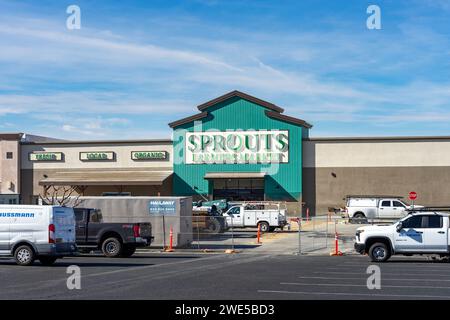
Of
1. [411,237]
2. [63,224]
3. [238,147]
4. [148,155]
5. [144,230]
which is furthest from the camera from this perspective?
[148,155]

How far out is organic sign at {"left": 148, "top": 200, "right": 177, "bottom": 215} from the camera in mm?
34781

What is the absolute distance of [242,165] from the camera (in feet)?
227

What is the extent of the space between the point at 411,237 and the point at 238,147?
140ft

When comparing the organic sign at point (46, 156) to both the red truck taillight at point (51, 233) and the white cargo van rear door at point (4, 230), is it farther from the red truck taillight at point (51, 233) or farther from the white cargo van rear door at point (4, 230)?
the red truck taillight at point (51, 233)

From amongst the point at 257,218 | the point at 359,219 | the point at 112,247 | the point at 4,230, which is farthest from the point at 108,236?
the point at 359,219

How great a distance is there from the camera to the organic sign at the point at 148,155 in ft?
231

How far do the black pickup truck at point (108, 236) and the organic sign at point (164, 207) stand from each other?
5.01 meters

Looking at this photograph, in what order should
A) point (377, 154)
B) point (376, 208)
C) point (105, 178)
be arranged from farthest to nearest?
1. point (105, 178)
2. point (377, 154)
3. point (376, 208)

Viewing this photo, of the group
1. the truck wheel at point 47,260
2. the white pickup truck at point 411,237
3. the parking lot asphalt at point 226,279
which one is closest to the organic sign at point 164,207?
the parking lot asphalt at point 226,279

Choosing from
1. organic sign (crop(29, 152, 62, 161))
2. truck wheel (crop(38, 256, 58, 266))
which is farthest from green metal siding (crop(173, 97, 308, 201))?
truck wheel (crop(38, 256, 58, 266))

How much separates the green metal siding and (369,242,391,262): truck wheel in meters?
40.4

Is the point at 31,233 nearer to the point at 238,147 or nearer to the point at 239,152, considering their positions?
the point at 238,147
